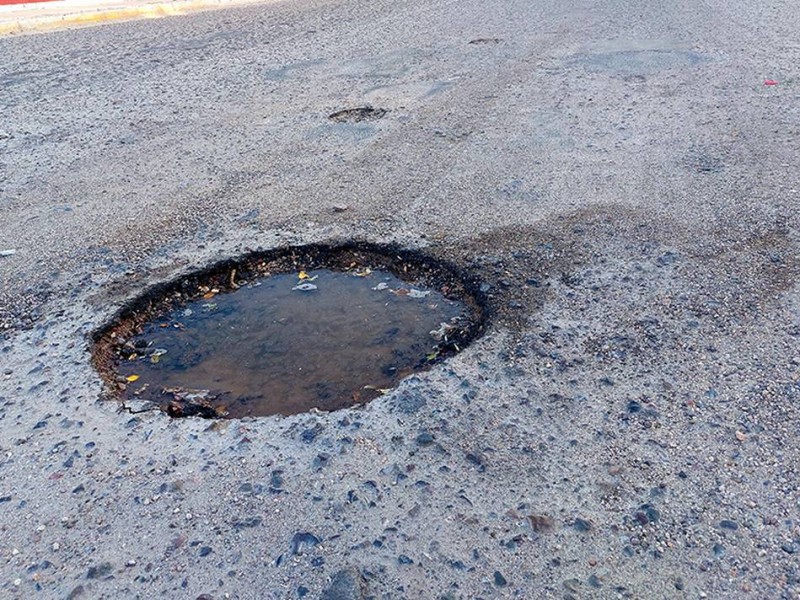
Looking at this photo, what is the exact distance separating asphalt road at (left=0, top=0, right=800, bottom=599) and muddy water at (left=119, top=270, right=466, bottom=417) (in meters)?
0.28

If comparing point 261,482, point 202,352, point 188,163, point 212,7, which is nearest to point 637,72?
point 188,163

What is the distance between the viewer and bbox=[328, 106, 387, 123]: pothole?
6652 millimetres

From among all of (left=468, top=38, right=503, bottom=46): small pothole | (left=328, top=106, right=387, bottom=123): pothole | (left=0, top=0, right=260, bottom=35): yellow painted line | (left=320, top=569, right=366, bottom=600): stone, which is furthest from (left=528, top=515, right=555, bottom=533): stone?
(left=0, top=0, right=260, bottom=35): yellow painted line

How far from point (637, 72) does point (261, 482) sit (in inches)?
254

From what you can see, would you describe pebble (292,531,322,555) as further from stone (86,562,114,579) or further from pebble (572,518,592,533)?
pebble (572,518,592,533)

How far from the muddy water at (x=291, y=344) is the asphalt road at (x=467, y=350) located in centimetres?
28

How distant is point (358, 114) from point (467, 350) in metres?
3.92

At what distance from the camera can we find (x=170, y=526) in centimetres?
259

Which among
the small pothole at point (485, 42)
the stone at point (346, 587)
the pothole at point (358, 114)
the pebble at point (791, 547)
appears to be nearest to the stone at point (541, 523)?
the stone at point (346, 587)

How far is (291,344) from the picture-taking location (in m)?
3.78

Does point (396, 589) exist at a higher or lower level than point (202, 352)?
higher

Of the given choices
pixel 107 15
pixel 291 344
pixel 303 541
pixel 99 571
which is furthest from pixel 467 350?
pixel 107 15

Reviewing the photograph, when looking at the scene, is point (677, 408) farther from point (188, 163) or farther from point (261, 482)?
point (188, 163)

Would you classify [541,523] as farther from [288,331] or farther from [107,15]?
[107,15]
